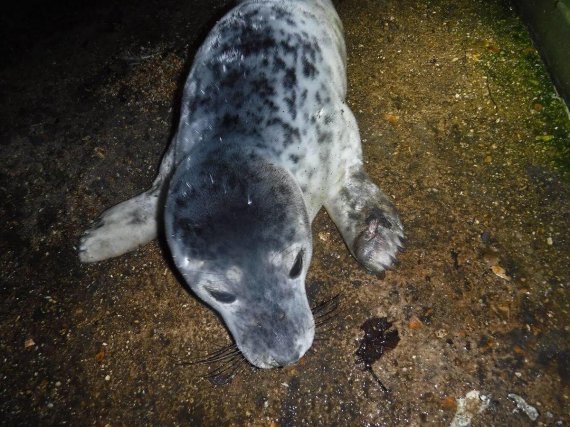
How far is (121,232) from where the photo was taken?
2904mm

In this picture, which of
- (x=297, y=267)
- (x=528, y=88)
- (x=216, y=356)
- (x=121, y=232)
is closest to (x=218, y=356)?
(x=216, y=356)

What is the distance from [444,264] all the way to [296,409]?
111cm

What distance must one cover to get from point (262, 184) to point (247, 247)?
11.1 inches

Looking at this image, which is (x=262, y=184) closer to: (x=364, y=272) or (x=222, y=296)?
(x=222, y=296)

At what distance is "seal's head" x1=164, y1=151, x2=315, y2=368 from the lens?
1.81 m

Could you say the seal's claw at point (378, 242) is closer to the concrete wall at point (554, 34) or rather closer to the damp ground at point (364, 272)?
the damp ground at point (364, 272)

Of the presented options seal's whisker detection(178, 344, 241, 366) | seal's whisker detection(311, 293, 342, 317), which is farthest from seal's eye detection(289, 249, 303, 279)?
seal's whisker detection(178, 344, 241, 366)

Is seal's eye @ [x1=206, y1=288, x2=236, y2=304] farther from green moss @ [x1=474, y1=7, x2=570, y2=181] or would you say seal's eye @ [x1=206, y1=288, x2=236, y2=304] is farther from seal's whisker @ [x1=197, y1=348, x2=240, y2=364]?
green moss @ [x1=474, y1=7, x2=570, y2=181]

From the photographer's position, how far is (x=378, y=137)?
3156mm

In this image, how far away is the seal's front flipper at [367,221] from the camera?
2602 millimetres

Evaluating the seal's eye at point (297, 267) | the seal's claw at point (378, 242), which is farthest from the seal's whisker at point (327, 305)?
the seal's eye at point (297, 267)

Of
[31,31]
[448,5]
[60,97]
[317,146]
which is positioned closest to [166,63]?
[60,97]

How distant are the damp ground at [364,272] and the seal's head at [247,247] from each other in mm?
631

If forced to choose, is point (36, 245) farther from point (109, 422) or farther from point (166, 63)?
point (166, 63)
